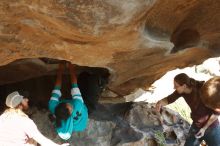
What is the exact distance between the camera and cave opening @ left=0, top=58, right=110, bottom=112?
695 cm

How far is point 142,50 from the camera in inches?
241

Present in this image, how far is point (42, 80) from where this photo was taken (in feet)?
24.9

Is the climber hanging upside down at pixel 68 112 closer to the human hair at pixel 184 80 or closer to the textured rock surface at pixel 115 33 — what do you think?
the textured rock surface at pixel 115 33

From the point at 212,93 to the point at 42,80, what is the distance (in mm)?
3073

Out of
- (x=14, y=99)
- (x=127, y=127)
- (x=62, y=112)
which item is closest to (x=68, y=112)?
(x=62, y=112)

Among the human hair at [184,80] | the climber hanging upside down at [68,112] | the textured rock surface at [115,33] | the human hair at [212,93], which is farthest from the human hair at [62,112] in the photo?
the human hair at [212,93]

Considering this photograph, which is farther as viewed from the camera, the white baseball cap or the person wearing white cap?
the white baseball cap

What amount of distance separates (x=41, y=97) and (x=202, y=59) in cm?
302

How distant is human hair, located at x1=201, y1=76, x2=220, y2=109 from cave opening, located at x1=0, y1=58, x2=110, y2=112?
5.70 feet

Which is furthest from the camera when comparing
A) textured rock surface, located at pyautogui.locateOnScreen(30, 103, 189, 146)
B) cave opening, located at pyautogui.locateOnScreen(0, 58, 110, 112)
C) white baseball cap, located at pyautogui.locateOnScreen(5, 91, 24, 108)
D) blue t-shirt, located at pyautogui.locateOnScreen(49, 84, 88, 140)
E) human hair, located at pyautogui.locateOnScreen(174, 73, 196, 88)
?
textured rock surface, located at pyautogui.locateOnScreen(30, 103, 189, 146)

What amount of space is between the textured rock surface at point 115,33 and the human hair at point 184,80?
494mm

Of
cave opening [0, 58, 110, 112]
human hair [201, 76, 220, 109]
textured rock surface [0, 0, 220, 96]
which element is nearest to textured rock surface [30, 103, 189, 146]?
cave opening [0, 58, 110, 112]

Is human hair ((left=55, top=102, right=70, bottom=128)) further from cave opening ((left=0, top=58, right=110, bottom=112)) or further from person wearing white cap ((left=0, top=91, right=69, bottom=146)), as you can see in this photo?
cave opening ((left=0, top=58, right=110, bottom=112))

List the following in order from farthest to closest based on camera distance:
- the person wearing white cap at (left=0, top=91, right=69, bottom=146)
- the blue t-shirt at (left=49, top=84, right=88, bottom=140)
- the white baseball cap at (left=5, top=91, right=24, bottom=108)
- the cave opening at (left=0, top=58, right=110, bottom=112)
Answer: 1. the cave opening at (left=0, top=58, right=110, bottom=112)
2. the blue t-shirt at (left=49, top=84, right=88, bottom=140)
3. the white baseball cap at (left=5, top=91, right=24, bottom=108)
4. the person wearing white cap at (left=0, top=91, right=69, bottom=146)
